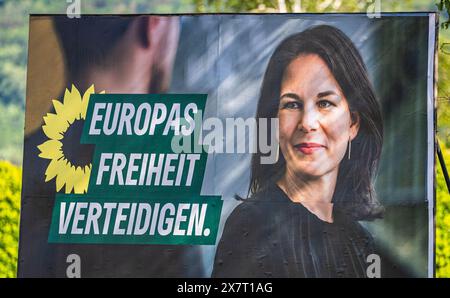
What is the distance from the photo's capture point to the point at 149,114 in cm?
874

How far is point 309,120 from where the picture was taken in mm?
8609

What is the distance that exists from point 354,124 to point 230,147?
43.9 inches

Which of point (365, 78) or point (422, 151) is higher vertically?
point (365, 78)

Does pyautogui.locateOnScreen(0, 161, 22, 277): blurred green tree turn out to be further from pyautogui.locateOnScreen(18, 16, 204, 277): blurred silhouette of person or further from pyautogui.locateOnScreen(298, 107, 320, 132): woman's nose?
pyautogui.locateOnScreen(298, 107, 320, 132): woman's nose

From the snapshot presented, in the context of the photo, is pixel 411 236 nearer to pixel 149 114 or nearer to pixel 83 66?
pixel 149 114

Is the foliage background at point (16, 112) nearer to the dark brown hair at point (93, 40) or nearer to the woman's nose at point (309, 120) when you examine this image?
the dark brown hair at point (93, 40)

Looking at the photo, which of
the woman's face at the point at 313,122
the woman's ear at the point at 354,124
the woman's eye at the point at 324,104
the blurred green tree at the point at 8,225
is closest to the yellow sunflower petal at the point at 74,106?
the woman's face at the point at 313,122

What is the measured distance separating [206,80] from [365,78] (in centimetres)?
141

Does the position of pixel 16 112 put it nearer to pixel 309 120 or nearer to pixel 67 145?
pixel 67 145

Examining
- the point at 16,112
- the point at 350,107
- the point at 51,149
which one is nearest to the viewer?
the point at 350,107

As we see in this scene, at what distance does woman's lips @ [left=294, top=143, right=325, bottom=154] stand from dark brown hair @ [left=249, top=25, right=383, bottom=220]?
0.18 meters

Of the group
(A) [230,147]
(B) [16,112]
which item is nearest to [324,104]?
(A) [230,147]

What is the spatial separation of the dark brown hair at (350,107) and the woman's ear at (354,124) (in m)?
0.03
